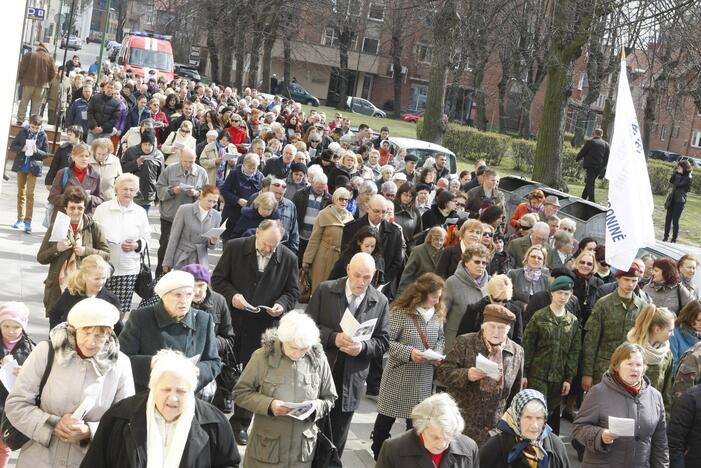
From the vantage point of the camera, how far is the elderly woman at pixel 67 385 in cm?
604

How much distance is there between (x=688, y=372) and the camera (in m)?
9.38

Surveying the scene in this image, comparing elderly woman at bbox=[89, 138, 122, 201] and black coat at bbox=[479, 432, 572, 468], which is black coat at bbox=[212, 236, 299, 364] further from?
elderly woman at bbox=[89, 138, 122, 201]

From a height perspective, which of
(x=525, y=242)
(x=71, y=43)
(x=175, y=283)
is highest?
(x=71, y=43)

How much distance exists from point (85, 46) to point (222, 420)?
9568 centimetres

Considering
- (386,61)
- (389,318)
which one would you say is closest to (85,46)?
(386,61)

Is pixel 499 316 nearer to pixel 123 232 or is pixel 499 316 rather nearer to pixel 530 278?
pixel 530 278

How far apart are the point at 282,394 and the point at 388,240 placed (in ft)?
17.7

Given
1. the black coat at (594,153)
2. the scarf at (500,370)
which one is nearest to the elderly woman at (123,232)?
the scarf at (500,370)

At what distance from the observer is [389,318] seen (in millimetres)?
8852

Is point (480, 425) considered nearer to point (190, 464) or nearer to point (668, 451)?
point (668, 451)

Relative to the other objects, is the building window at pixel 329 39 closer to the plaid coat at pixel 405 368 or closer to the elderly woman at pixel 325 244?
the elderly woman at pixel 325 244

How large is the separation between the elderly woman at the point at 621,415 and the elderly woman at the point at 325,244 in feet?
15.7

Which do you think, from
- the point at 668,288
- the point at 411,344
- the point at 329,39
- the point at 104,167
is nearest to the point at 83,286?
the point at 411,344

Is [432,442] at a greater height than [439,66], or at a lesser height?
lesser
